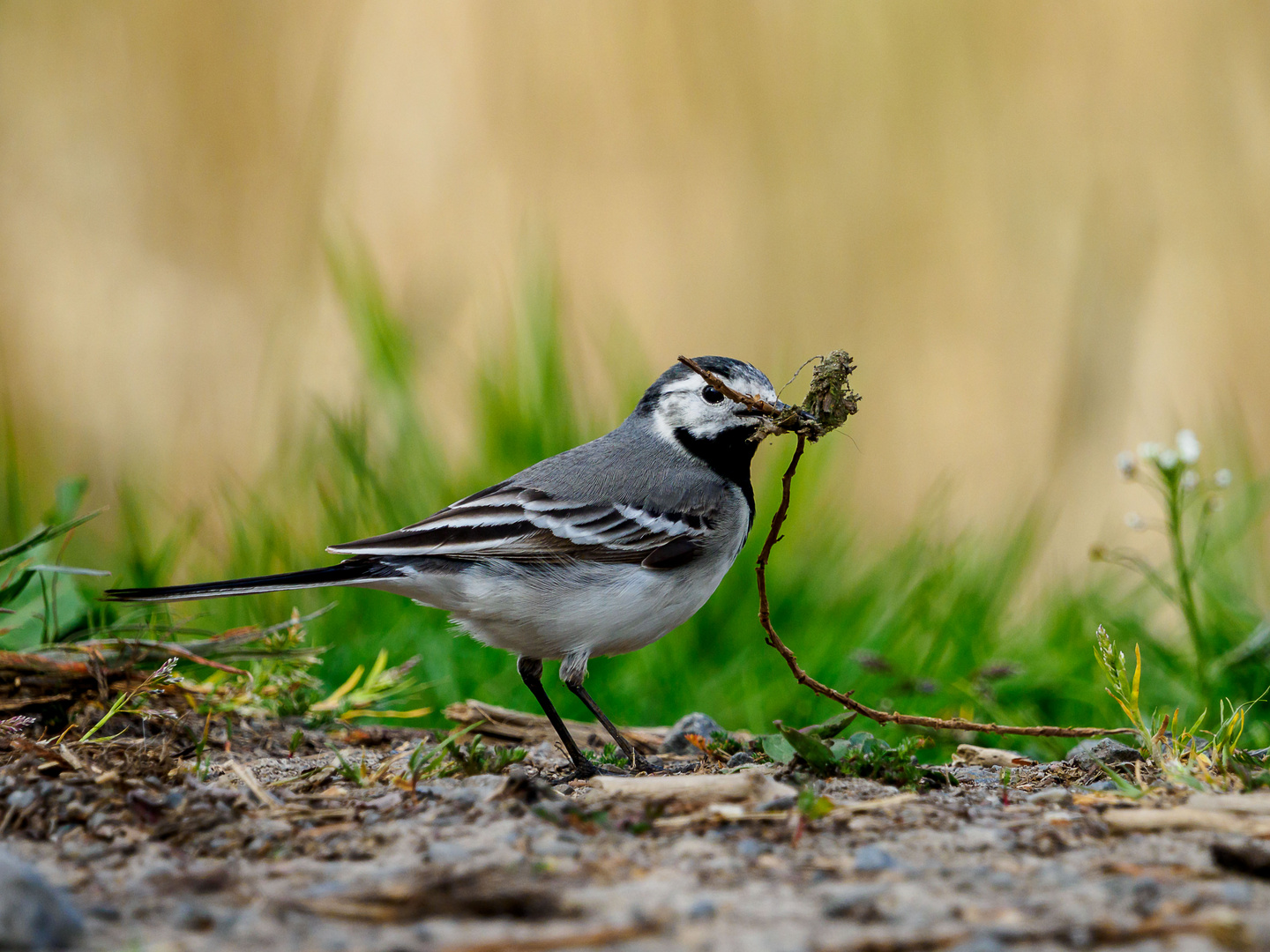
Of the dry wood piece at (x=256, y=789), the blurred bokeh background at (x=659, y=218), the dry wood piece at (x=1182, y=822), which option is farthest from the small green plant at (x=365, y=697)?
the blurred bokeh background at (x=659, y=218)

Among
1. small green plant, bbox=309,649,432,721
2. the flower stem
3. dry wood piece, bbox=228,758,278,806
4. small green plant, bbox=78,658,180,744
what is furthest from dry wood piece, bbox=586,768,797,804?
the flower stem

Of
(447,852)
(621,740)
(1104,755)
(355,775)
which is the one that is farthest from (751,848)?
(621,740)

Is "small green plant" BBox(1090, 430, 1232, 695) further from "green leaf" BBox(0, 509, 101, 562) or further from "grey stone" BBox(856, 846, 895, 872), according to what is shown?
"green leaf" BBox(0, 509, 101, 562)

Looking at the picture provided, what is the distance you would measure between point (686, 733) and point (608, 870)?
73.1 inches

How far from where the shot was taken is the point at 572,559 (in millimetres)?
4105

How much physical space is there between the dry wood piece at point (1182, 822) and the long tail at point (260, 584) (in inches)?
96.1

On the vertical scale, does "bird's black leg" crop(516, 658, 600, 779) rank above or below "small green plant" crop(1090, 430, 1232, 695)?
below

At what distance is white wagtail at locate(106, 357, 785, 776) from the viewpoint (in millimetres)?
4008

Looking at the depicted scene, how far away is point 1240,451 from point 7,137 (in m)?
7.81

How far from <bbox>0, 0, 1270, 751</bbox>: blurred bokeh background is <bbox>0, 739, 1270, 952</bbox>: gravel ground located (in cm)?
444

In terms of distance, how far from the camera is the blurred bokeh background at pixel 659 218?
7.38 metres

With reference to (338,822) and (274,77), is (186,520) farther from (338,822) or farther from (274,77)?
(338,822)

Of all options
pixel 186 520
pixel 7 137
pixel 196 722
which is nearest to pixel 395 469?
pixel 186 520

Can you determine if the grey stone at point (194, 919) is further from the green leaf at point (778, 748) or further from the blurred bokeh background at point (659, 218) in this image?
the blurred bokeh background at point (659, 218)
